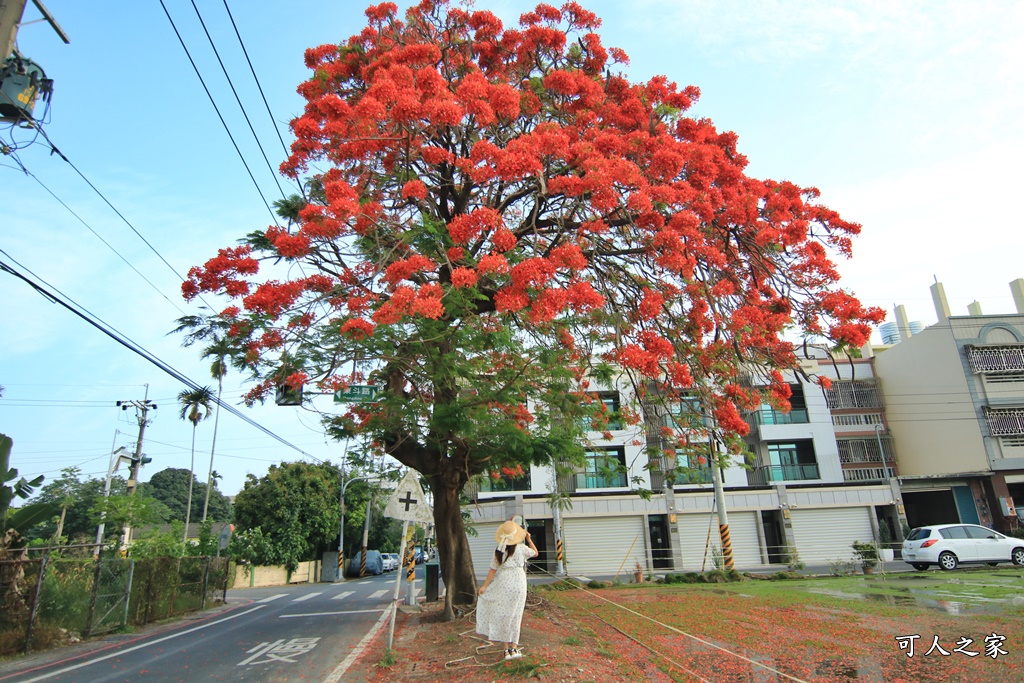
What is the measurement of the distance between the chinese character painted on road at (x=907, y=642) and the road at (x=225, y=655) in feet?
22.1

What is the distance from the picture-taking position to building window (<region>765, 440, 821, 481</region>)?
106 ft

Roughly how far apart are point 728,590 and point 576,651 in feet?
33.2

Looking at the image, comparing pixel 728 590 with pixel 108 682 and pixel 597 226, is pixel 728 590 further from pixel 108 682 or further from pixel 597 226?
pixel 108 682

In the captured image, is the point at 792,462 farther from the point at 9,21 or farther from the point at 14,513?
the point at 9,21

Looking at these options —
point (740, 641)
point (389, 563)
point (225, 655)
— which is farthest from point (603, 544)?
point (389, 563)

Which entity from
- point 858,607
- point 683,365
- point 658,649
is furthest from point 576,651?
point 858,607

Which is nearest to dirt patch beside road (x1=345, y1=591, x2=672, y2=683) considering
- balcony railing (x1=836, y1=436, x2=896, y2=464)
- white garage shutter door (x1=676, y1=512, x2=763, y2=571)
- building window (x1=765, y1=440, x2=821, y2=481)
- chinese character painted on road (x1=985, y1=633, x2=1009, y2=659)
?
chinese character painted on road (x1=985, y1=633, x2=1009, y2=659)

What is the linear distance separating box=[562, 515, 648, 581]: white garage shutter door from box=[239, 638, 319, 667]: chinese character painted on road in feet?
63.2

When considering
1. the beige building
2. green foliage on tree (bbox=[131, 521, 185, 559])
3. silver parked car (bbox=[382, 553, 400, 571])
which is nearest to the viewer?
green foliage on tree (bbox=[131, 521, 185, 559])

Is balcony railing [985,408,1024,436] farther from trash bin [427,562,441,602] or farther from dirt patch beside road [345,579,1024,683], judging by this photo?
trash bin [427,562,441,602]

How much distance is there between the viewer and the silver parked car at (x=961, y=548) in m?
18.6

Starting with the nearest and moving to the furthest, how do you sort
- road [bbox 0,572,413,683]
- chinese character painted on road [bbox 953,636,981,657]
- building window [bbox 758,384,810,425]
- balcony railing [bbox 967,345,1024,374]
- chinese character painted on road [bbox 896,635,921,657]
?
chinese character painted on road [bbox 953,636,981,657], chinese character painted on road [bbox 896,635,921,657], road [bbox 0,572,413,683], balcony railing [bbox 967,345,1024,374], building window [bbox 758,384,810,425]

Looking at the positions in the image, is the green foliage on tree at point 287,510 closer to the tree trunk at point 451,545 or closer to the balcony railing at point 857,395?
the tree trunk at point 451,545

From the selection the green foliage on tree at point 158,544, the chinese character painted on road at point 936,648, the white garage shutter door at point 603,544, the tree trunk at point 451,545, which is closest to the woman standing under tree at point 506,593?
the tree trunk at point 451,545
